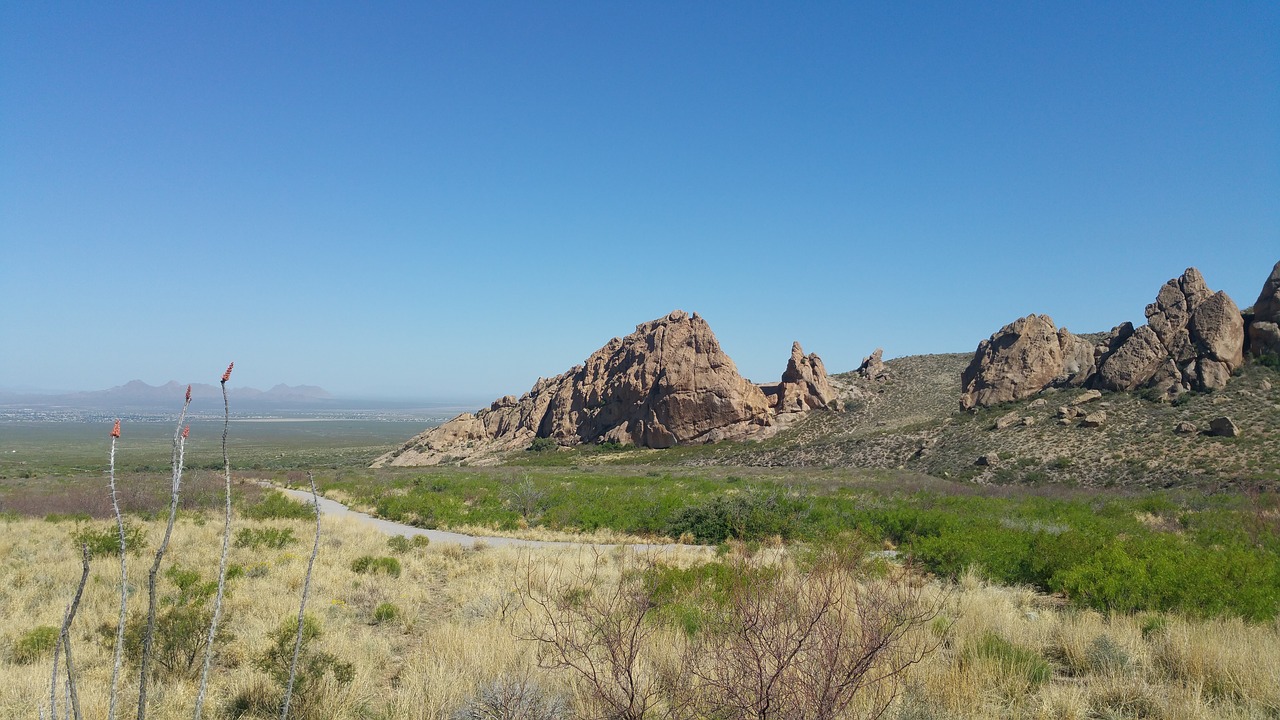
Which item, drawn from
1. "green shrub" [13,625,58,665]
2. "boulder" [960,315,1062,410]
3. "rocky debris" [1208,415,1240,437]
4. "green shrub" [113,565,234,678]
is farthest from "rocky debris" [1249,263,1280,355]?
"green shrub" [13,625,58,665]

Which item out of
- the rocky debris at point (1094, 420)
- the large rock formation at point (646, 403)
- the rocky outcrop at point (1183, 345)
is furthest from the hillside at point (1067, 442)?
the large rock formation at point (646, 403)

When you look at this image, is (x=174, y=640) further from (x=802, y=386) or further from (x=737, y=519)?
(x=802, y=386)

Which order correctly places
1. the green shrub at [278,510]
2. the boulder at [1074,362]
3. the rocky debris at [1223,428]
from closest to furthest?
1. the green shrub at [278,510]
2. the rocky debris at [1223,428]
3. the boulder at [1074,362]

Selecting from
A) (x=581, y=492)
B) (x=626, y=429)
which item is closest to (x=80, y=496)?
(x=581, y=492)

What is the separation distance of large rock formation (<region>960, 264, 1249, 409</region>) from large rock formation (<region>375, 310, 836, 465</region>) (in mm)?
18861

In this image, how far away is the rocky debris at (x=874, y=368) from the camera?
73.2 metres

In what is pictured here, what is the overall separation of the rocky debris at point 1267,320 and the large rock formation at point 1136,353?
0.41ft

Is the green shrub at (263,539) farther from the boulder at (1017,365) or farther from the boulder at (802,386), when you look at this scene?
the boulder at (802,386)

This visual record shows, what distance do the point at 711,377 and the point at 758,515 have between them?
55516 mm

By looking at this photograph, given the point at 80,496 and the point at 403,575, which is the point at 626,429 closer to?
the point at 80,496

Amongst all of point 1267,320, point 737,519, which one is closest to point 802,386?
point 1267,320

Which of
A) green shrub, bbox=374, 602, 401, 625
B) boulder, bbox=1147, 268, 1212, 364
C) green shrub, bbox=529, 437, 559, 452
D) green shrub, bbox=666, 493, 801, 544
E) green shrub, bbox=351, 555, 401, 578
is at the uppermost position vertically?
boulder, bbox=1147, 268, 1212, 364

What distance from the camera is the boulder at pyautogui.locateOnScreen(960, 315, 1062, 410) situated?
5097 cm

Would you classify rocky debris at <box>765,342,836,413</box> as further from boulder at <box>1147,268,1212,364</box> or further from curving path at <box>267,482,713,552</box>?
curving path at <box>267,482,713,552</box>
